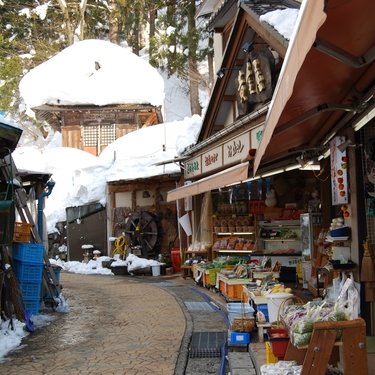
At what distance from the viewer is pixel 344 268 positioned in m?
7.09

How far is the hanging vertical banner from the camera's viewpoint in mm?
7387

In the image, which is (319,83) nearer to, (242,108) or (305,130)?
(305,130)

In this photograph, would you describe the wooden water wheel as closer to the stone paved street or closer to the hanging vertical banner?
the stone paved street

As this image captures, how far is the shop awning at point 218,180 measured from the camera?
1052 cm

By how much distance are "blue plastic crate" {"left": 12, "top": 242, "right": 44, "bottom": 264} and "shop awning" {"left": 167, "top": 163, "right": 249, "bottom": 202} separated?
3919 mm

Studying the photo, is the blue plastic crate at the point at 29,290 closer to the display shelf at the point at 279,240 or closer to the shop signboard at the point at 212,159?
the display shelf at the point at 279,240

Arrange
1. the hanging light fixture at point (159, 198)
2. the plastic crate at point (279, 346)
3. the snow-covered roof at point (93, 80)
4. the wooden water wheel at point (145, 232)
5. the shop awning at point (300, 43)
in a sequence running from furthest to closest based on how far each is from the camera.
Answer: the snow-covered roof at point (93, 80) < the hanging light fixture at point (159, 198) < the wooden water wheel at point (145, 232) < the plastic crate at point (279, 346) < the shop awning at point (300, 43)

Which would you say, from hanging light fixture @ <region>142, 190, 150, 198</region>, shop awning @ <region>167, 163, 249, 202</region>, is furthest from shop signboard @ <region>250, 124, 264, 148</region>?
hanging light fixture @ <region>142, 190, 150, 198</region>

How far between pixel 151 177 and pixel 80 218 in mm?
5167

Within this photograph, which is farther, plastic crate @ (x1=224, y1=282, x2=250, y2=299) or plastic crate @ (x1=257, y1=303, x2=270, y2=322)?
plastic crate @ (x1=224, y1=282, x2=250, y2=299)

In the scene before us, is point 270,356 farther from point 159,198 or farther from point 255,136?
point 159,198

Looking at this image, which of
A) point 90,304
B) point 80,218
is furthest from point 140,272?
point 90,304

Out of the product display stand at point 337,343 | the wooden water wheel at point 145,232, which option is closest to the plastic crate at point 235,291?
the product display stand at point 337,343

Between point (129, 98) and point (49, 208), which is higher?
point (129, 98)
